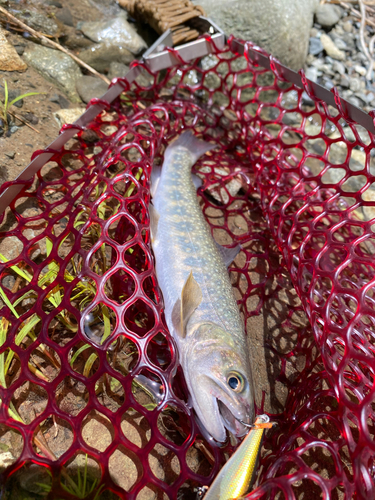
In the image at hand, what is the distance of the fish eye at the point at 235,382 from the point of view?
2.16m

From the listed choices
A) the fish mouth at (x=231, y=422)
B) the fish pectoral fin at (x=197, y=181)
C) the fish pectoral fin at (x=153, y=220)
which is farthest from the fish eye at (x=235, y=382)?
the fish pectoral fin at (x=197, y=181)

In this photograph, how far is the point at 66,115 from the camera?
165 inches

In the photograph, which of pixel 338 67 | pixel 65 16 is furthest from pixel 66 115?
pixel 338 67

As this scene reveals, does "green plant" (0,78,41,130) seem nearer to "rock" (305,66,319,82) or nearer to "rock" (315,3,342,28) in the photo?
"rock" (305,66,319,82)

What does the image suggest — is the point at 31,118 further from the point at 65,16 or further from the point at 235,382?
the point at 235,382

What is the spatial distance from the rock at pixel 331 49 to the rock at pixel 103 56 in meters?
4.58

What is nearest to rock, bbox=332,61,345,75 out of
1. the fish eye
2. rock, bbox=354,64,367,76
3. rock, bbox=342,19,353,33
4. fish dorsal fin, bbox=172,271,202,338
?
rock, bbox=354,64,367,76

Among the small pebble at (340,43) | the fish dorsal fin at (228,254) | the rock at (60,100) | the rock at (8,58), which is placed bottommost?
the small pebble at (340,43)

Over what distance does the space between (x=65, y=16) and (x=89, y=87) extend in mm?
1770

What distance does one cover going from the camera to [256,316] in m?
3.44

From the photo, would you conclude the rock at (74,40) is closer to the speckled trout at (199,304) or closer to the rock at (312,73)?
the speckled trout at (199,304)

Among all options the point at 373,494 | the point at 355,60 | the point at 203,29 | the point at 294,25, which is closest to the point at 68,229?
the point at 373,494

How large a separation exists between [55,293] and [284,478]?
2.09 metres

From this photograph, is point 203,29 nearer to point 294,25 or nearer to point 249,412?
point 294,25
